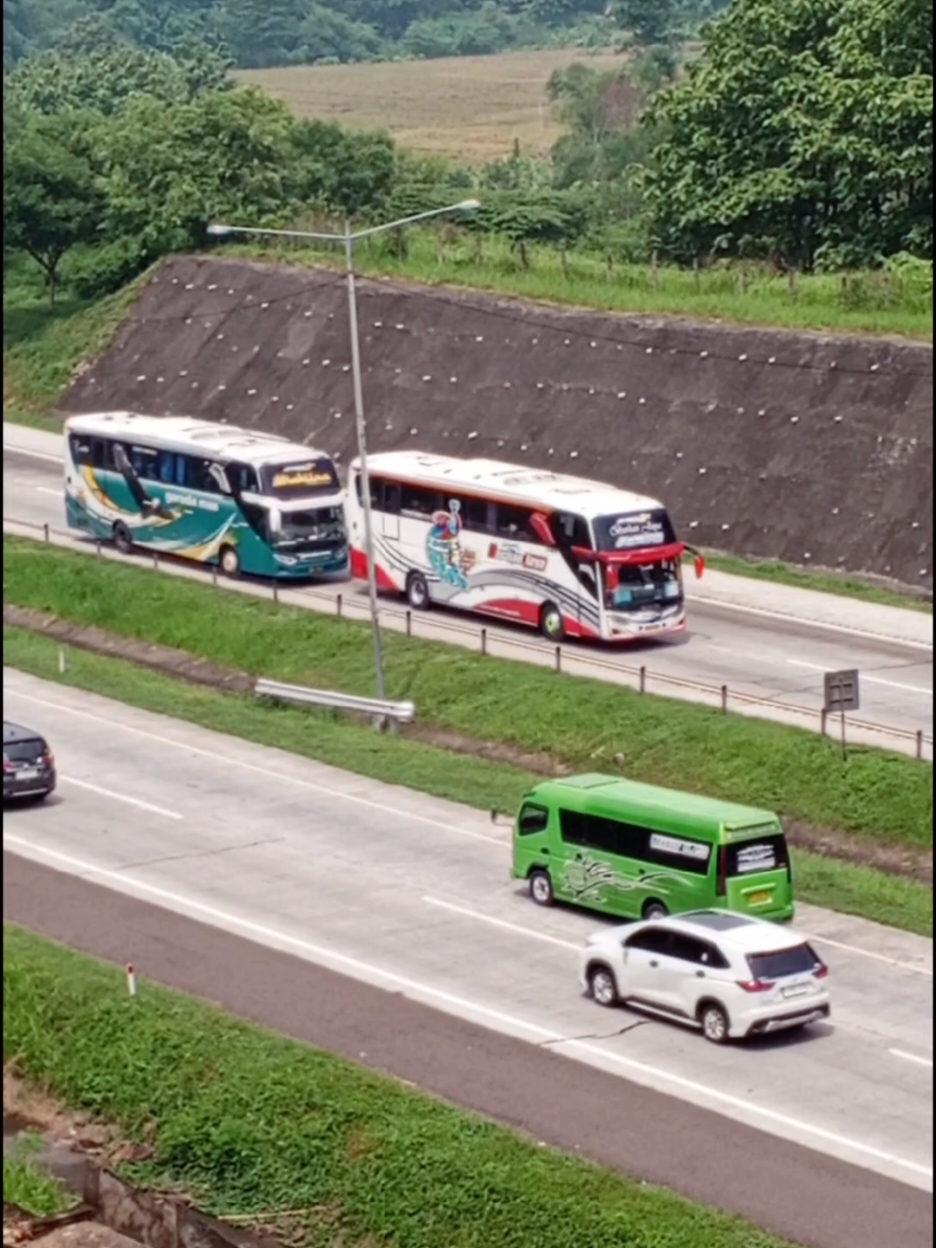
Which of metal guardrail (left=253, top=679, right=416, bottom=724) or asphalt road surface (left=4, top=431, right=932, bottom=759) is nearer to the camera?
asphalt road surface (left=4, top=431, right=932, bottom=759)

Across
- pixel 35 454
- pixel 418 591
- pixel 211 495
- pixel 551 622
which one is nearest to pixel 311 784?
pixel 551 622

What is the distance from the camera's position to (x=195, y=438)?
43312mm

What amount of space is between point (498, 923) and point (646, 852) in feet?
6.35

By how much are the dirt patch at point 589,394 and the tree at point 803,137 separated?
25.7ft

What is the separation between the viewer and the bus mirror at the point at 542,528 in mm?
37378

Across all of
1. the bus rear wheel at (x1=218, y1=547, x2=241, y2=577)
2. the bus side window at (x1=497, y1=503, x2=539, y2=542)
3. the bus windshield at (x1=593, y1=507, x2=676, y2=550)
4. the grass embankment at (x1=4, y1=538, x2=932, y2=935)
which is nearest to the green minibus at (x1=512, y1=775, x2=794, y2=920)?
the grass embankment at (x1=4, y1=538, x2=932, y2=935)

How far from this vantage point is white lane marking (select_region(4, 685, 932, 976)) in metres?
25.5

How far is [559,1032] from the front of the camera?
22.8 metres

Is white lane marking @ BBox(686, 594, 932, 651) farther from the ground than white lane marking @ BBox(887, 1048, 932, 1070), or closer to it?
closer to it

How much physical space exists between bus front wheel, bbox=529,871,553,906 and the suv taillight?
5.10 meters

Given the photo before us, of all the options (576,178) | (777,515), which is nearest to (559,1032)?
(777,515)

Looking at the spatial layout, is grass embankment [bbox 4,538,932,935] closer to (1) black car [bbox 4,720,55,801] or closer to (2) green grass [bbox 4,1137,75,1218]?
(1) black car [bbox 4,720,55,801]

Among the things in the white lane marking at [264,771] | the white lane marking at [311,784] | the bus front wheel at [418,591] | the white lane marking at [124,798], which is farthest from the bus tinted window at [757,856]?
the bus front wheel at [418,591]

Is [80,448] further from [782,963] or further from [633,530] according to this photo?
[782,963]
